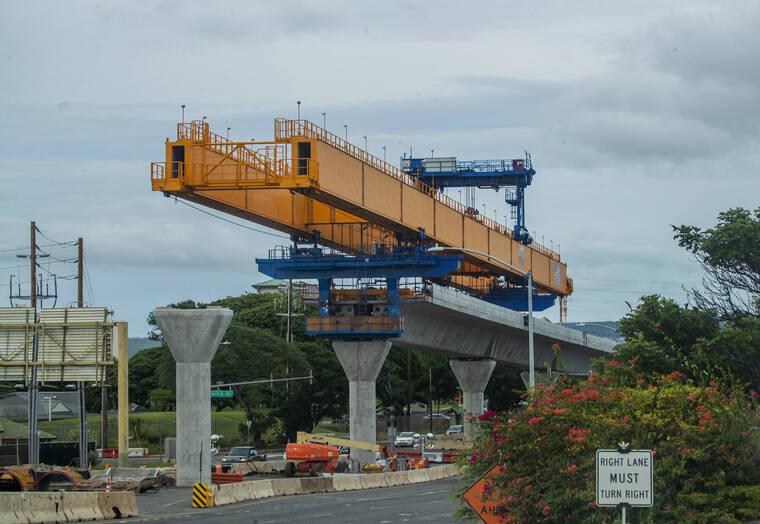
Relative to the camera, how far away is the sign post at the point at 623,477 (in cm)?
1310

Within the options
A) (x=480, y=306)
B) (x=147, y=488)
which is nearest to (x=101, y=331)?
(x=147, y=488)

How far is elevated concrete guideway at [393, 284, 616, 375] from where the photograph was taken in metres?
68.5

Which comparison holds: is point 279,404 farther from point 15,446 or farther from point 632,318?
point 632,318

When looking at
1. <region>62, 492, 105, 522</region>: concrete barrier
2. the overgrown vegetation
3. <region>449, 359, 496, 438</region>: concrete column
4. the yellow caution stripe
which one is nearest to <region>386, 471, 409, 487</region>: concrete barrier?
the yellow caution stripe

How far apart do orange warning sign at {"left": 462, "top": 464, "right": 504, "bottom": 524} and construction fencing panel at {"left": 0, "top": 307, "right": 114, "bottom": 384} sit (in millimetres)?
27699

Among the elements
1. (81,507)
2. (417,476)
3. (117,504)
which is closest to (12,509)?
(81,507)

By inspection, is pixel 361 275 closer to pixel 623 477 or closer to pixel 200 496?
pixel 200 496

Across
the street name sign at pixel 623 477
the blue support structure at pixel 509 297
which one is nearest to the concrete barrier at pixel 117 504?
the street name sign at pixel 623 477

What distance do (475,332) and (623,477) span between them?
224ft

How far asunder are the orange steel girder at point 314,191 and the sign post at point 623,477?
3404cm

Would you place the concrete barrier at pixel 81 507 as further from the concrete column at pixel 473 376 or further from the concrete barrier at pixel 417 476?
the concrete column at pixel 473 376

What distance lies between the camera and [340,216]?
61125 mm

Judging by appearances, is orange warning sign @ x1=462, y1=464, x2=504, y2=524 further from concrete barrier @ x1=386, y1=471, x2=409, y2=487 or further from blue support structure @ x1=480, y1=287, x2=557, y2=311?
blue support structure @ x1=480, y1=287, x2=557, y2=311

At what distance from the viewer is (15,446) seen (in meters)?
60.8
